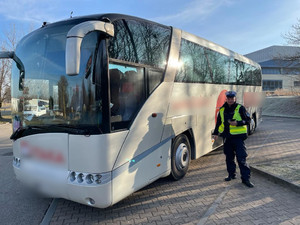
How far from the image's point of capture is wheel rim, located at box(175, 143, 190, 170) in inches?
194

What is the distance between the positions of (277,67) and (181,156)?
4993 cm

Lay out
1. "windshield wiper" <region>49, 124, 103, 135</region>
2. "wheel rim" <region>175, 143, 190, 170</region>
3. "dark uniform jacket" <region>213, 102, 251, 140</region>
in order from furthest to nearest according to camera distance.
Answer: "wheel rim" <region>175, 143, 190, 170</region> → "dark uniform jacket" <region>213, 102, 251, 140</region> → "windshield wiper" <region>49, 124, 103, 135</region>

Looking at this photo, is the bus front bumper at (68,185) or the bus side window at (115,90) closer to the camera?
the bus front bumper at (68,185)

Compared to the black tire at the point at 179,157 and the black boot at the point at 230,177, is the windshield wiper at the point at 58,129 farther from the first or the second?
the black boot at the point at 230,177

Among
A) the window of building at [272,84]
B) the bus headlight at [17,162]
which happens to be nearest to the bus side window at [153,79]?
the bus headlight at [17,162]

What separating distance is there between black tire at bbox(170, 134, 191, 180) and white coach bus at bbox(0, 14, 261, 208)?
4 cm

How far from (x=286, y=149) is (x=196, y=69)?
4.53 metres

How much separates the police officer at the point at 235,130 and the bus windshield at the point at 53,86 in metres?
2.87

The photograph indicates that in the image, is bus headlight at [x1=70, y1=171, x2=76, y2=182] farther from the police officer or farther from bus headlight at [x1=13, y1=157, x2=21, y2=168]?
the police officer

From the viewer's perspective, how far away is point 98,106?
3096mm

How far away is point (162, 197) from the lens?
14.0 ft

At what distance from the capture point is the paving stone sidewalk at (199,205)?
346 centimetres

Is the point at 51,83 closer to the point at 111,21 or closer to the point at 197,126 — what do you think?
the point at 111,21

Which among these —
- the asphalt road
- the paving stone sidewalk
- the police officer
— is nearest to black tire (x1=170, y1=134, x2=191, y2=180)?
the paving stone sidewalk
